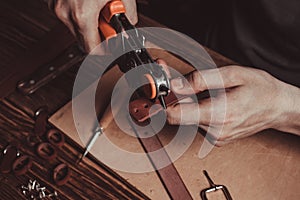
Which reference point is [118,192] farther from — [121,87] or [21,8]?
[21,8]

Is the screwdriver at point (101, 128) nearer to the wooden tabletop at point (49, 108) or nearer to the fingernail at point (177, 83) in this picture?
the wooden tabletop at point (49, 108)

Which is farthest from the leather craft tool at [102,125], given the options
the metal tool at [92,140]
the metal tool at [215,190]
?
the metal tool at [215,190]

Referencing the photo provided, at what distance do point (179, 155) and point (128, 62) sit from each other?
211mm

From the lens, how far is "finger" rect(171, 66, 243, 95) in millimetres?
→ 979

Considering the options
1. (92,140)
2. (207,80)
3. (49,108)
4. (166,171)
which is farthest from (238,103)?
(49,108)

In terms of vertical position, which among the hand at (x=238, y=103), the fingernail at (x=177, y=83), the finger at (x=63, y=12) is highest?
the finger at (x=63, y=12)

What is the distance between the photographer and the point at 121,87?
3.75 feet

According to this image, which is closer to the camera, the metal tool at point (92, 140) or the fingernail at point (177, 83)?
the fingernail at point (177, 83)

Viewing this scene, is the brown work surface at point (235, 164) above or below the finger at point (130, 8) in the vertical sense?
below

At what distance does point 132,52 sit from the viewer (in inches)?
38.3

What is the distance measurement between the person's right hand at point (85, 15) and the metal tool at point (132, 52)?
0.05 ft

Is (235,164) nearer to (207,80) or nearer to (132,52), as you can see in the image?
(207,80)

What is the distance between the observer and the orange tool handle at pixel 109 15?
0.98m

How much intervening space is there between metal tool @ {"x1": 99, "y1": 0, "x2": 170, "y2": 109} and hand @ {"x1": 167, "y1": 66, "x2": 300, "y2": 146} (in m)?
0.05
